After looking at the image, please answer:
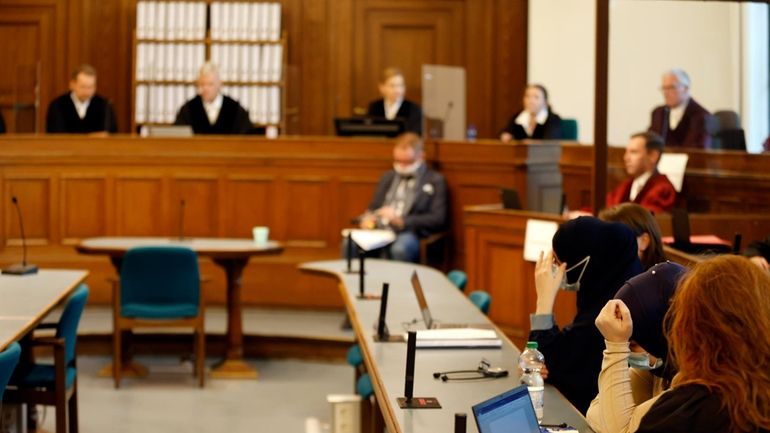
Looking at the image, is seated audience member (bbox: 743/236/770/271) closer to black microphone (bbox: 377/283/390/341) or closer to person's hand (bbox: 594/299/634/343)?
black microphone (bbox: 377/283/390/341)

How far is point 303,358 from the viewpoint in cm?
832

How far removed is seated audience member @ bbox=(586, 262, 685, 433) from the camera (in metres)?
3.04

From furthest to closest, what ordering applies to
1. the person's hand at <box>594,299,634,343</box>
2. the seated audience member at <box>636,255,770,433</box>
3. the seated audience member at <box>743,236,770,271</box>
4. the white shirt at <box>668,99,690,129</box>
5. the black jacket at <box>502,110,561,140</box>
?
the black jacket at <box>502,110,561,140</box>
the white shirt at <box>668,99,690,129</box>
the seated audience member at <box>743,236,770,271</box>
the person's hand at <box>594,299,634,343</box>
the seated audience member at <box>636,255,770,433</box>

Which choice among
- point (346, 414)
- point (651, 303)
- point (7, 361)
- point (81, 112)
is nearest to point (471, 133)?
point (81, 112)

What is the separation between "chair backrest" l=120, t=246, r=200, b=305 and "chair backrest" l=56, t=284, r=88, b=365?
5.39ft

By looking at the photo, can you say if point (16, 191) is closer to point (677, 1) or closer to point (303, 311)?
point (303, 311)

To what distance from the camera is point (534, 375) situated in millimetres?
3627

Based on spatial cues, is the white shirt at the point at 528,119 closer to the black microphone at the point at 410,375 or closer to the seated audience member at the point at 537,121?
the seated audience member at the point at 537,121

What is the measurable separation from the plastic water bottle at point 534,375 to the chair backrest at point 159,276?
12.4ft

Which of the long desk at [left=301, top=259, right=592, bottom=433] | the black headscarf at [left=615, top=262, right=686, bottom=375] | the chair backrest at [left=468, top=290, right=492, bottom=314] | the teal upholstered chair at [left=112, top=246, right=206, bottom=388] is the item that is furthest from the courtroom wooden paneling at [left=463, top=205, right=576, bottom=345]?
the black headscarf at [left=615, top=262, right=686, bottom=375]

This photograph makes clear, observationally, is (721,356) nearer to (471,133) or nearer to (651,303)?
(651,303)

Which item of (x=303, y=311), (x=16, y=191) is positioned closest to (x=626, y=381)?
(x=303, y=311)

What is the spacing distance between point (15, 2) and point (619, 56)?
6631 mm

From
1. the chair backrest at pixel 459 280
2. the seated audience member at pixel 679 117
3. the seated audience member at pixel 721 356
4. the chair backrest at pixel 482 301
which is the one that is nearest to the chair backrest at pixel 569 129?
the seated audience member at pixel 679 117
